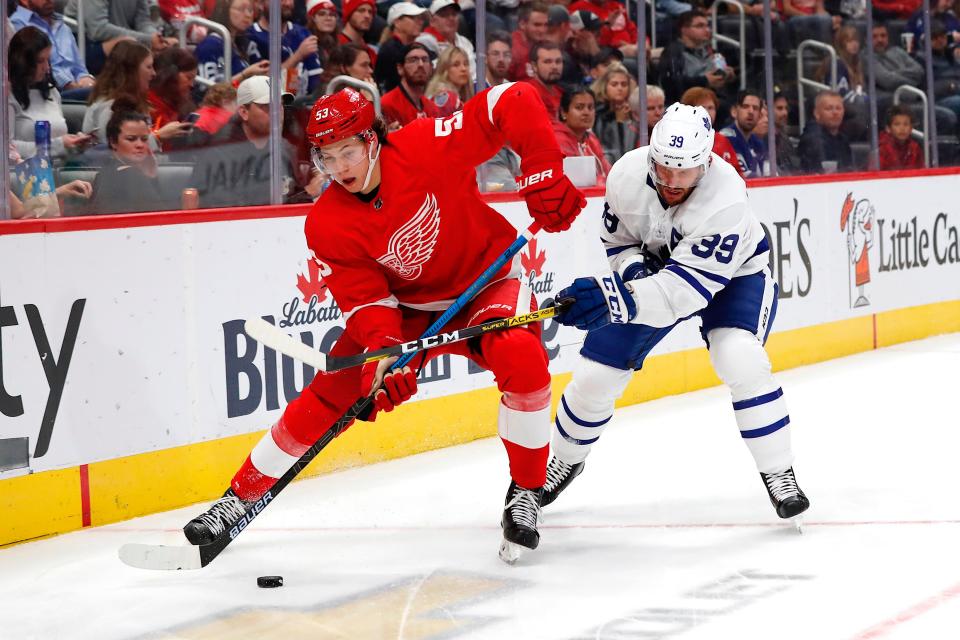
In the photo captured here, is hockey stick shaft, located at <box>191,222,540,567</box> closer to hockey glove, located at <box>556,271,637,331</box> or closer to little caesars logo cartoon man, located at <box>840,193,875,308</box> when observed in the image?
hockey glove, located at <box>556,271,637,331</box>

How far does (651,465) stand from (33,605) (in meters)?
2.07

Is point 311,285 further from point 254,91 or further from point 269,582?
point 269,582

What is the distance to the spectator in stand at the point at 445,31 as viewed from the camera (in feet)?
16.3

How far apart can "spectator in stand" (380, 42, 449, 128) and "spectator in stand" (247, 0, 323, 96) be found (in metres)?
0.35

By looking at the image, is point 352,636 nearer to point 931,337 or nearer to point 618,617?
point 618,617

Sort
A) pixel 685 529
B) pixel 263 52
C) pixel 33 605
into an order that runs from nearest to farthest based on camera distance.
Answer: pixel 33 605, pixel 685 529, pixel 263 52

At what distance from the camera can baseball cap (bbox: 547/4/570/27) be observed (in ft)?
18.0

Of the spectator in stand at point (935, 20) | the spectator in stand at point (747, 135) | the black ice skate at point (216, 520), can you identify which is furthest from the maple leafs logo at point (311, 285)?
the spectator in stand at point (935, 20)

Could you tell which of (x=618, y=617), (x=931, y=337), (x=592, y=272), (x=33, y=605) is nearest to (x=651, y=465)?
(x=592, y=272)

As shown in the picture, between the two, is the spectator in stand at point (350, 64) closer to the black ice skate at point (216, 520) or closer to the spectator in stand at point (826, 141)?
the black ice skate at point (216, 520)

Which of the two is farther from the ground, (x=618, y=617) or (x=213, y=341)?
(x=213, y=341)

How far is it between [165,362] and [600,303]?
144 centimetres

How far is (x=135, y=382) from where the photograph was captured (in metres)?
3.90

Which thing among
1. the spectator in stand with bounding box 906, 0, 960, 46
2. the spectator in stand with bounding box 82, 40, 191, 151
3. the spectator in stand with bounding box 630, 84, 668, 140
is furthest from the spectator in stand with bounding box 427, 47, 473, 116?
the spectator in stand with bounding box 906, 0, 960, 46
